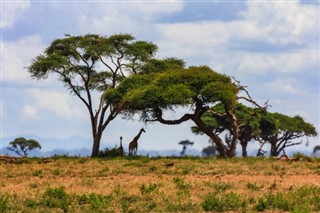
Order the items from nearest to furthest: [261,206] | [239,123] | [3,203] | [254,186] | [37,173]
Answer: [261,206], [3,203], [254,186], [37,173], [239,123]

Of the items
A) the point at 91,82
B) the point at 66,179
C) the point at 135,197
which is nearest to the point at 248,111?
the point at 91,82

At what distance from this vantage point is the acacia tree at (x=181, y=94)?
147ft

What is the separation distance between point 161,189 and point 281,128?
58793mm

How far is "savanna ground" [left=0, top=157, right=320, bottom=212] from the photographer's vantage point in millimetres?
18578

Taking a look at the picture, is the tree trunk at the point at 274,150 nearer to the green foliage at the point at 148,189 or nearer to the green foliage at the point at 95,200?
the green foliage at the point at 148,189

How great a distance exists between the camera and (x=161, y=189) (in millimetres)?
22188

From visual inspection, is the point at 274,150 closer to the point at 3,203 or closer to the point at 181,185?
the point at 181,185

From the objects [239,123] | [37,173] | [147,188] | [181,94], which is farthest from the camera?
[239,123]

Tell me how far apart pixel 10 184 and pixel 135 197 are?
23.8 ft

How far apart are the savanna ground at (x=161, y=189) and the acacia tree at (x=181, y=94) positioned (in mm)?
11243

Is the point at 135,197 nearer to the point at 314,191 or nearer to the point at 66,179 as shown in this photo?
the point at 314,191

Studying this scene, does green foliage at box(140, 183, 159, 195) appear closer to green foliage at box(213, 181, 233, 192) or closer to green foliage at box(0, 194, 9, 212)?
green foliage at box(213, 181, 233, 192)

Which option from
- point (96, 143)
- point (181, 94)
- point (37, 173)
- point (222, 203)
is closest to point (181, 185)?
point (222, 203)

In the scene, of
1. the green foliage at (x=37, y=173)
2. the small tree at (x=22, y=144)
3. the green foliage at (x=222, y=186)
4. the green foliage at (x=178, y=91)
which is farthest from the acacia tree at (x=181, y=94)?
the small tree at (x=22, y=144)
